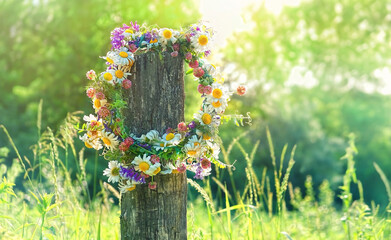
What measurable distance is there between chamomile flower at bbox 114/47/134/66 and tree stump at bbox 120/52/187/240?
44mm

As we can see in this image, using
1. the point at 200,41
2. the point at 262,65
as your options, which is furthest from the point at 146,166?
the point at 262,65

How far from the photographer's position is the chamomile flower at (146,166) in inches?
95.3

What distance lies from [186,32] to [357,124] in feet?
58.4

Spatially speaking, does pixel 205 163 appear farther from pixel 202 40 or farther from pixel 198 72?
pixel 202 40

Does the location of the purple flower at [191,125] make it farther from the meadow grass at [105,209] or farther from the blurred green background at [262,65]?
the blurred green background at [262,65]

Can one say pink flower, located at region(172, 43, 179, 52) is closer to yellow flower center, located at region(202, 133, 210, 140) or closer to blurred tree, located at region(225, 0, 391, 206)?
yellow flower center, located at region(202, 133, 210, 140)

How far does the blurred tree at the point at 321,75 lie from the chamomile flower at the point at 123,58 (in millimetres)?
9707

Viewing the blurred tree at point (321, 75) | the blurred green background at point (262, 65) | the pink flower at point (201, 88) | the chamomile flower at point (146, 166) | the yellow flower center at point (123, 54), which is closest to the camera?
the chamomile flower at point (146, 166)

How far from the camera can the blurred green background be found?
10.7 meters

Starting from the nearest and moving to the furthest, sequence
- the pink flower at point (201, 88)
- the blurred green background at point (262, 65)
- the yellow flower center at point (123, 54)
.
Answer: the yellow flower center at point (123, 54)
the pink flower at point (201, 88)
the blurred green background at point (262, 65)

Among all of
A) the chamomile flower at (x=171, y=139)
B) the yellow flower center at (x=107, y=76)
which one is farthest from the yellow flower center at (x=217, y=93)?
the yellow flower center at (x=107, y=76)

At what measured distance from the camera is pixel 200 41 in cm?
269

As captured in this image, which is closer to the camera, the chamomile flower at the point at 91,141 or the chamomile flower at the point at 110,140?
the chamomile flower at the point at 110,140

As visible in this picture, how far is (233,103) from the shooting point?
12.0 meters
